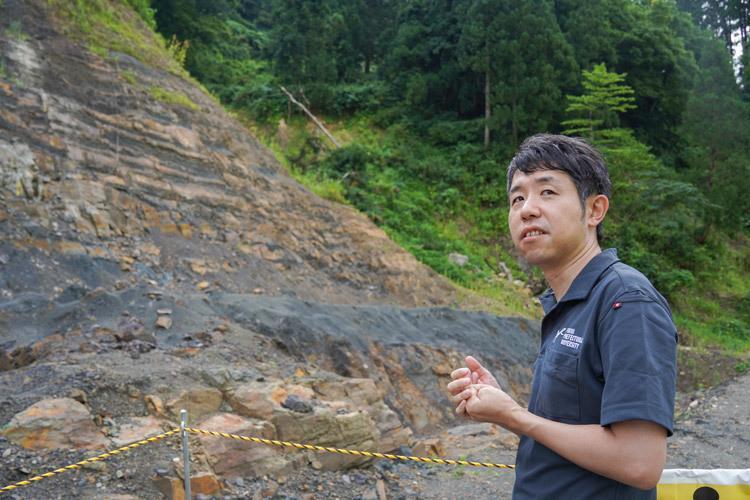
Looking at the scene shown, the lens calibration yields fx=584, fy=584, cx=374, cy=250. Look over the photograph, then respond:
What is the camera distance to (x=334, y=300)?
10.4 meters

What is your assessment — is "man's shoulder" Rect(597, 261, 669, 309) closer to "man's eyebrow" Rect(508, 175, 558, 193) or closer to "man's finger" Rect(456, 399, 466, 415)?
"man's eyebrow" Rect(508, 175, 558, 193)

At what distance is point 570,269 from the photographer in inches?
70.0

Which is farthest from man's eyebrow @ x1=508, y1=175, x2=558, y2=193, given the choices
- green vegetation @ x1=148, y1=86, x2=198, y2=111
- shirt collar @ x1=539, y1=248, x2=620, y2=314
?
green vegetation @ x1=148, y1=86, x2=198, y2=111

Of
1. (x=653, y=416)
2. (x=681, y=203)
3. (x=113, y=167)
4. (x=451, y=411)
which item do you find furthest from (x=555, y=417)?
(x=681, y=203)

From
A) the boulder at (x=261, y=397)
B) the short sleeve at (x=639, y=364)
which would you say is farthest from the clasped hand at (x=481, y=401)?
the boulder at (x=261, y=397)

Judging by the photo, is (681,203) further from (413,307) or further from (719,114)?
(413,307)

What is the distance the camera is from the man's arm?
4.53 ft

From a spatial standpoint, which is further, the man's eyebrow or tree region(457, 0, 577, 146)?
tree region(457, 0, 577, 146)

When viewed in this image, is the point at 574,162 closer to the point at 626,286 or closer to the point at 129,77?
the point at 626,286

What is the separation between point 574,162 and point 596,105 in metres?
19.5

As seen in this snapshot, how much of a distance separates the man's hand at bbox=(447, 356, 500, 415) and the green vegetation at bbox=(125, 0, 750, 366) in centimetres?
1171

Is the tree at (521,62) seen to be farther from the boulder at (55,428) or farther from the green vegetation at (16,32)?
the boulder at (55,428)

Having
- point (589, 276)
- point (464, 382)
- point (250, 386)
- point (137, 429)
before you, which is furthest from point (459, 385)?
point (250, 386)

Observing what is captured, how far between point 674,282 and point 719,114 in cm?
800
